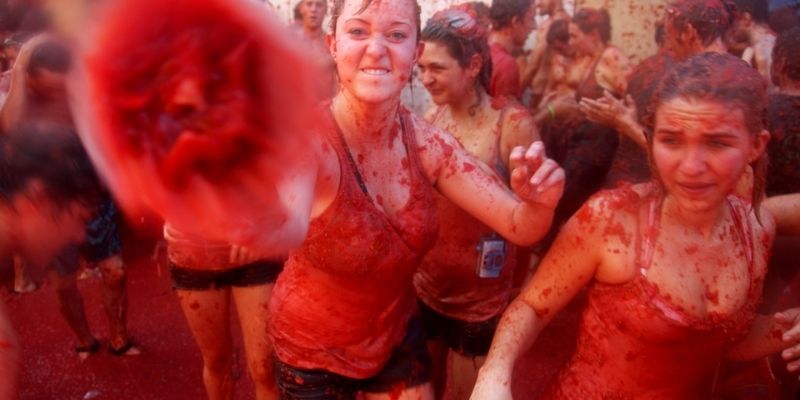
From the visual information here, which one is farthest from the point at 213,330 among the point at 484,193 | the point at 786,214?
the point at 786,214

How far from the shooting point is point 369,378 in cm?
242

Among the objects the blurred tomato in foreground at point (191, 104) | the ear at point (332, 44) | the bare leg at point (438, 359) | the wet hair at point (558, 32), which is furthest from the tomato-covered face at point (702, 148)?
the wet hair at point (558, 32)

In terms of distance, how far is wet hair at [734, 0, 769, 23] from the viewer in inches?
222

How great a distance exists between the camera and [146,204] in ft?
4.23

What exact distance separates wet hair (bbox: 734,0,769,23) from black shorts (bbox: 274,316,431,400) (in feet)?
16.0

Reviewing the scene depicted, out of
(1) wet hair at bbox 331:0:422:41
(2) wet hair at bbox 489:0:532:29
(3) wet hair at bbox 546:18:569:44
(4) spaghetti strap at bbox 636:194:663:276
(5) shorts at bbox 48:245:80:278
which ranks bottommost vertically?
(5) shorts at bbox 48:245:80:278

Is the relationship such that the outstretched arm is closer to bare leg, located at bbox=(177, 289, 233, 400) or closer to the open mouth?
bare leg, located at bbox=(177, 289, 233, 400)

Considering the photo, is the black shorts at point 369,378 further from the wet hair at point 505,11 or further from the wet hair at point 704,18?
the wet hair at point 505,11

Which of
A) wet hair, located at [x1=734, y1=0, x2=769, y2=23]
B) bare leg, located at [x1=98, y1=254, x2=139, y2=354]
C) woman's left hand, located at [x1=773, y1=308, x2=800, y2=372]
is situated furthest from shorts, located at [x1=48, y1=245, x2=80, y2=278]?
wet hair, located at [x1=734, y1=0, x2=769, y2=23]

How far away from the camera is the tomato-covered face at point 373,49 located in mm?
2105

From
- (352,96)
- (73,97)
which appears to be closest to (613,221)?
(352,96)

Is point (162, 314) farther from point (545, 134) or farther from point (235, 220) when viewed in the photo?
point (235, 220)

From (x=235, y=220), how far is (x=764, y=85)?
1719 mm

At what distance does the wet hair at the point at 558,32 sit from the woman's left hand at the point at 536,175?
5.26 m
